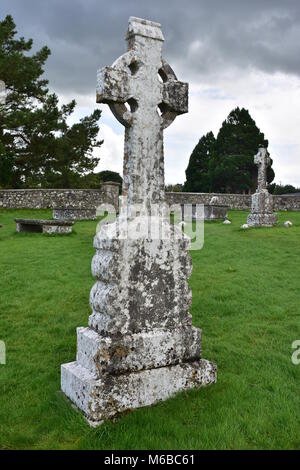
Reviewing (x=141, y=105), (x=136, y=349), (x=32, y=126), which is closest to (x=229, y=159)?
(x=32, y=126)

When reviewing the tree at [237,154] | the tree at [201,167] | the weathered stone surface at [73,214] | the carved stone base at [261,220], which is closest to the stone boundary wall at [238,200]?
the weathered stone surface at [73,214]

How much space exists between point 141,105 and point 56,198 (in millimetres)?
19506

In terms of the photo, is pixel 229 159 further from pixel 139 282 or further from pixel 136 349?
pixel 136 349

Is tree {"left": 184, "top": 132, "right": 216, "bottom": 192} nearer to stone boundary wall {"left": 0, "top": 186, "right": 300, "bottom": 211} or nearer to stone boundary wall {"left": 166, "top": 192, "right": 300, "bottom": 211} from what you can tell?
stone boundary wall {"left": 166, "top": 192, "right": 300, "bottom": 211}

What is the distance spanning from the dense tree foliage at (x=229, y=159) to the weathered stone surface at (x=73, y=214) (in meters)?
28.4

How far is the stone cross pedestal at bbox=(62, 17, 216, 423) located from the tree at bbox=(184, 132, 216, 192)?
42828mm

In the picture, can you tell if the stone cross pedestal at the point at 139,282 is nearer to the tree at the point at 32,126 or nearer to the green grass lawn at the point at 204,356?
the green grass lawn at the point at 204,356

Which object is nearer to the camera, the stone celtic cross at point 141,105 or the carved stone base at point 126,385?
the carved stone base at point 126,385

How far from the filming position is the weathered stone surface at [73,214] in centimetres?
1802

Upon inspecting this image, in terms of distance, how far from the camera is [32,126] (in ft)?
90.0

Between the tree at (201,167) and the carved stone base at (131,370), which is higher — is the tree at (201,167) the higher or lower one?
the higher one

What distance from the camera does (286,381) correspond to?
387 centimetres

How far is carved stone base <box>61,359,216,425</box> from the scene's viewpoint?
10.6 feet

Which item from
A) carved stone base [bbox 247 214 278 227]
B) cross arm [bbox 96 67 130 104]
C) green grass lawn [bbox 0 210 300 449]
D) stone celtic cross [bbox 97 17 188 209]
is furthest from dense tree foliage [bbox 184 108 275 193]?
cross arm [bbox 96 67 130 104]
